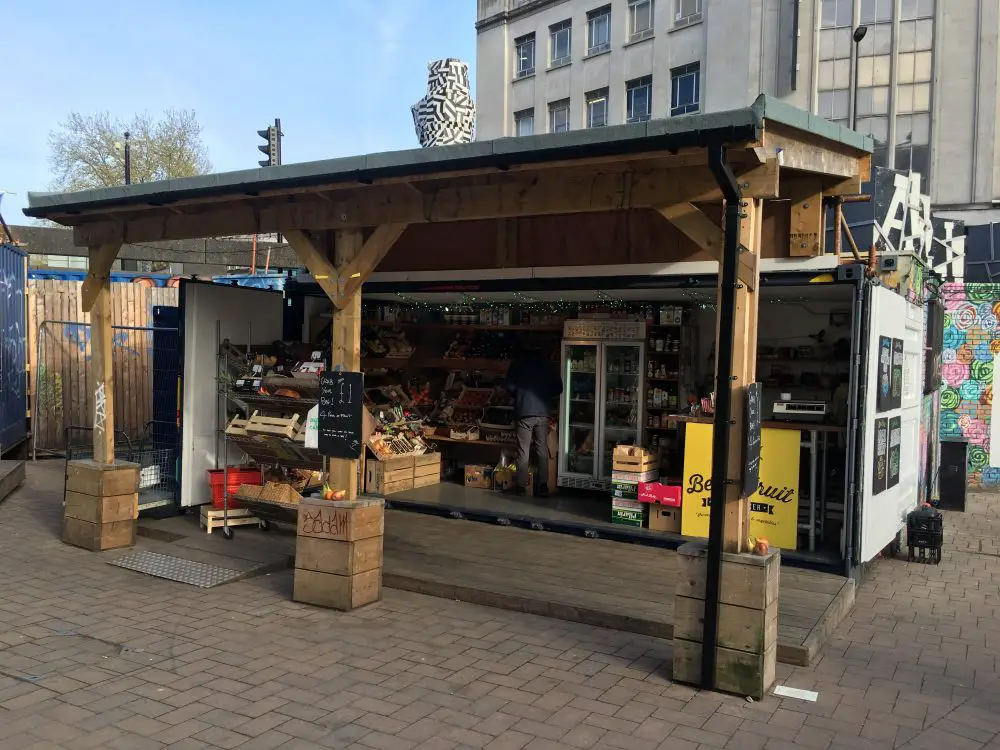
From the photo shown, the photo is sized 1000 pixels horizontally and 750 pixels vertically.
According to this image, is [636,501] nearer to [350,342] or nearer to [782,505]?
[782,505]

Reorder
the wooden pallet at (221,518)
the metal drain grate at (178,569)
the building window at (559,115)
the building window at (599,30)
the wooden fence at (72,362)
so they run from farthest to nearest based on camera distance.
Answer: the building window at (559,115) → the building window at (599,30) → the wooden fence at (72,362) → the wooden pallet at (221,518) → the metal drain grate at (178,569)

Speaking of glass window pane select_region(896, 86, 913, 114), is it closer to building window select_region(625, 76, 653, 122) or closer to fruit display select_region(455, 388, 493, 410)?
building window select_region(625, 76, 653, 122)

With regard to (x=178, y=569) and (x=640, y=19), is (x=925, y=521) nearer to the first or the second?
(x=178, y=569)

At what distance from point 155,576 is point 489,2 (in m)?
32.2

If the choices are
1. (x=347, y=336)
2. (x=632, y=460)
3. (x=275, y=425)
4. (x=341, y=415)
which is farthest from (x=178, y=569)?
(x=632, y=460)

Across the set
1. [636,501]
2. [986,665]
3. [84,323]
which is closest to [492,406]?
[636,501]

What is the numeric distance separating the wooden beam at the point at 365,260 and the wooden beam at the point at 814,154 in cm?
268

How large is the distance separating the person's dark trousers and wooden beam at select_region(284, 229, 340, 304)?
380cm

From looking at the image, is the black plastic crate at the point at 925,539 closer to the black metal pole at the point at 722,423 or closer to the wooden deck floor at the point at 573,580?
the wooden deck floor at the point at 573,580

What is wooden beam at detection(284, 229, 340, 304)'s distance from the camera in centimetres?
608

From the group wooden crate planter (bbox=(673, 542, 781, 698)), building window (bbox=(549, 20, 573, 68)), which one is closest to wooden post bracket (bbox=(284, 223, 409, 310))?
wooden crate planter (bbox=(673, 542, 781, 698))

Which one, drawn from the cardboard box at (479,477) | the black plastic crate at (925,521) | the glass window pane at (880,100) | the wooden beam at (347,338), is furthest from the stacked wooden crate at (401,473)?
the glass window pane at (880,100)

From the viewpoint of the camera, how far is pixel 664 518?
7727 millimetres

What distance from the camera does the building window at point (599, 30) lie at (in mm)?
29609
